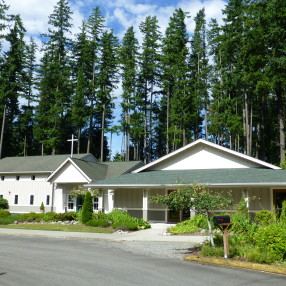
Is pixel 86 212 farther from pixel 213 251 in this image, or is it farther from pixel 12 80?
pixel 12 80

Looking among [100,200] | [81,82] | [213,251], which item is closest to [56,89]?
[81,82]

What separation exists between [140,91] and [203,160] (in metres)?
29.5

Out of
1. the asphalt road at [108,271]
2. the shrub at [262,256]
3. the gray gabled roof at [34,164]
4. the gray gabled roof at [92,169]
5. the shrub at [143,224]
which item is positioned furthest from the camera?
the gray gabled roof at [34,164]

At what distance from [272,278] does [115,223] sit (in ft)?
46.6

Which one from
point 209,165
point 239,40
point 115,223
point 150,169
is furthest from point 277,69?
point 115,223

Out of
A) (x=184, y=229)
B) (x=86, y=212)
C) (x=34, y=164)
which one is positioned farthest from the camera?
(x=34, y=164)

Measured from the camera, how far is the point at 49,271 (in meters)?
9.75

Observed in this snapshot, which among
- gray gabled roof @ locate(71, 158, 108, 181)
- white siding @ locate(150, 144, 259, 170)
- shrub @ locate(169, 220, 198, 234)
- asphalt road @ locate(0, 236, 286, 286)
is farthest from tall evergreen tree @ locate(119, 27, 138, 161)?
asphalt road @ locate(0, 236, 286, 286)

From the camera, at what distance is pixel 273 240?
11.1 meters

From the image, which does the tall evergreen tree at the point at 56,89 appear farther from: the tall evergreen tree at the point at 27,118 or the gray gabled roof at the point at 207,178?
the gray gabled roof at the point at 207,178

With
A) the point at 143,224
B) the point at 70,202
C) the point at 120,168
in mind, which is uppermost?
the point at 120,168

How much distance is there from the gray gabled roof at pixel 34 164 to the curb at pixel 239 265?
2736cm

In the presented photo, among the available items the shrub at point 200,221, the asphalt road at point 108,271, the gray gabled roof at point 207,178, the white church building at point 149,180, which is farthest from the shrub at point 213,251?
the shrub at point 200,221

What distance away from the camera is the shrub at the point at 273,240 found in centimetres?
1084
